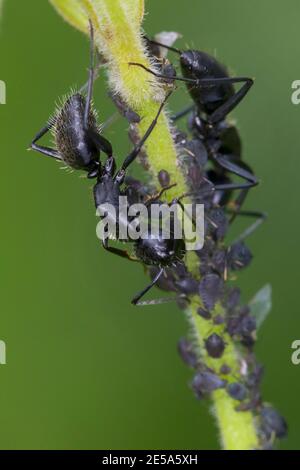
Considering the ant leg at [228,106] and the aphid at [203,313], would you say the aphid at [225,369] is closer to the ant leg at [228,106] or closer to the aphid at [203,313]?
the aphid at [203,313]

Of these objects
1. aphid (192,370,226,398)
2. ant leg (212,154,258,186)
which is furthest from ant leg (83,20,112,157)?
aphid (192,370,226,398)

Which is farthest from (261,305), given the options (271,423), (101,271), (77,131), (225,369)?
(101,271)

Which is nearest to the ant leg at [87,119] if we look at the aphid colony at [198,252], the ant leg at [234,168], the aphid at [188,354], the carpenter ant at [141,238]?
the aphid colony at [198,252]

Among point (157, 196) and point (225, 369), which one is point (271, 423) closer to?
point (225, 369)

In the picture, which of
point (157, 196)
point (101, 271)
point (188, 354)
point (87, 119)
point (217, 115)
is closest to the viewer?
point (157, 196)

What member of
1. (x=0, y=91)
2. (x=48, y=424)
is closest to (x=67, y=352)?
(x=48, y=424)
